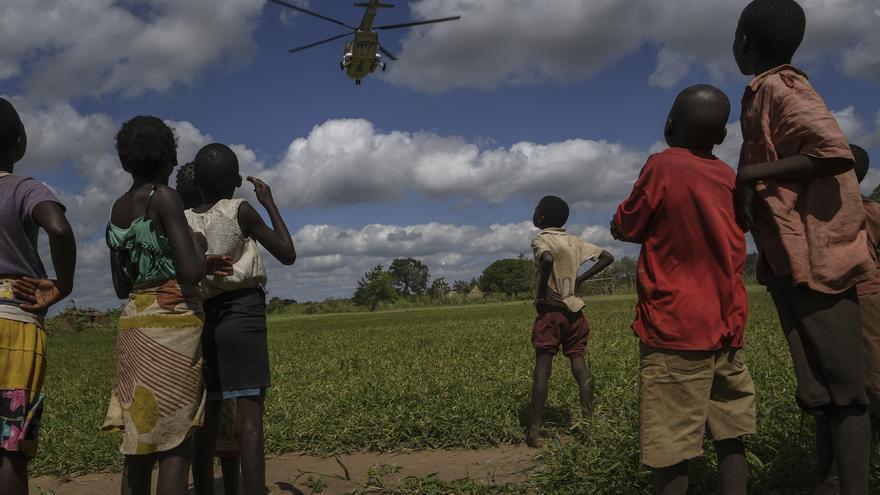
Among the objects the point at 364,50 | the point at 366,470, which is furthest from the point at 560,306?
the point at 364,50

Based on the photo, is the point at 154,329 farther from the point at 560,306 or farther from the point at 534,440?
the point at 560,306

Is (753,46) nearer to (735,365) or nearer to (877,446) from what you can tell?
(735,365)

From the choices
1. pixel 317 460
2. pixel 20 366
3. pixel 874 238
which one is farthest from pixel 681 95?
pixel 317 460

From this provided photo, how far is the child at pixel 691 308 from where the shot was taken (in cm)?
255

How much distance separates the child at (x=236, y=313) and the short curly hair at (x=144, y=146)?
1.34ft

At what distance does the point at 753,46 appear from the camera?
2.69 metres

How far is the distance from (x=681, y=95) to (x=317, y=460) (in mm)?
3464

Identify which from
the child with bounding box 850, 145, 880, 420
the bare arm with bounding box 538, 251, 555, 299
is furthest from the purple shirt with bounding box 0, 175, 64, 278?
the child with bounding box 850, 145, 880, 420

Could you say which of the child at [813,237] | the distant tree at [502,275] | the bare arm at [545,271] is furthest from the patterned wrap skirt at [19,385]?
the distant tree at [502,275]

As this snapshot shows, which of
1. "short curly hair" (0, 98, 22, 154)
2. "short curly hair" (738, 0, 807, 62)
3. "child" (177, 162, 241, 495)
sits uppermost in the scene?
"short curly hair" (738, 0, 807, 62)

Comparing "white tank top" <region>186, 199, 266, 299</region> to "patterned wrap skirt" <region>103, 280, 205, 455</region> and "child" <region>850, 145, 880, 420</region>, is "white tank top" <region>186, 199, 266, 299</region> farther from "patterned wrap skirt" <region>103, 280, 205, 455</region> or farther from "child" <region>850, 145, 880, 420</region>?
"child" <region>850, 145, 880, 420</region>

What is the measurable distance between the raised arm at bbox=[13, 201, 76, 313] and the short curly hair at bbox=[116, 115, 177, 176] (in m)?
0.35

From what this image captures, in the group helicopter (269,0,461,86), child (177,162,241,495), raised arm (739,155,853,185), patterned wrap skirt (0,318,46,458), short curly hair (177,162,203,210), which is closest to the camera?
raised arm (739,155,853,185)

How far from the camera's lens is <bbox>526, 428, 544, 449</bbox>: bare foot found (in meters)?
4.71
